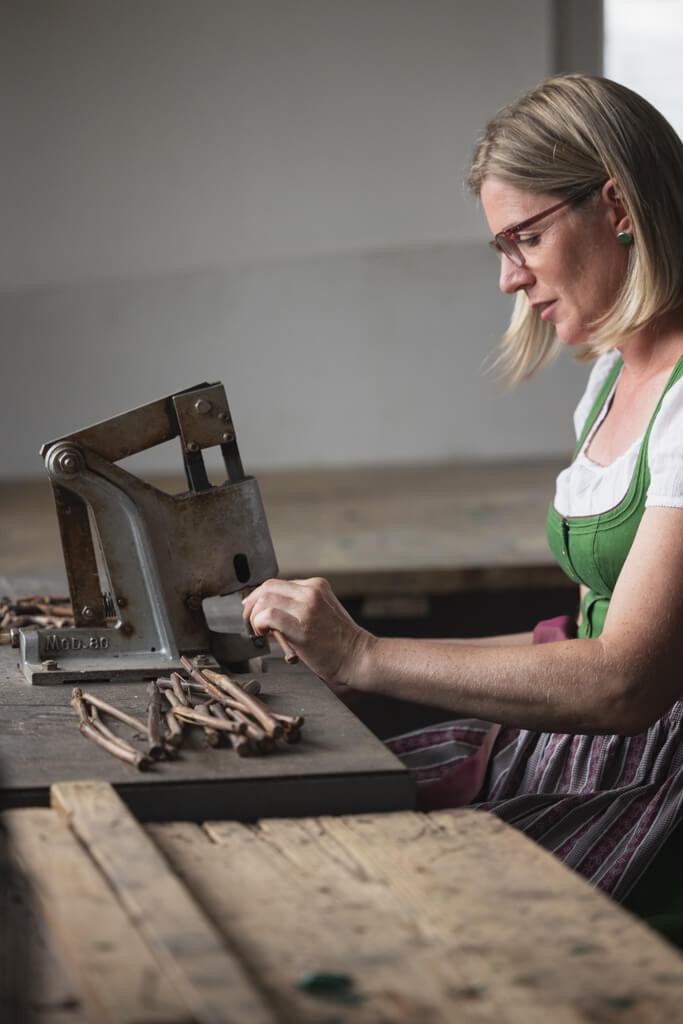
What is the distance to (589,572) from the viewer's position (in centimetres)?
191

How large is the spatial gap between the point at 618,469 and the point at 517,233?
40 cm

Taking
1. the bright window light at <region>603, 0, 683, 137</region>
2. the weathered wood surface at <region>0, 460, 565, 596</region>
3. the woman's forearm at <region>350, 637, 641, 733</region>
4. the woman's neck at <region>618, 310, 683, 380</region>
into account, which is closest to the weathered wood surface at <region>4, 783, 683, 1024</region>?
the woman's forearm at <region>350, 637, 641, 733</region>

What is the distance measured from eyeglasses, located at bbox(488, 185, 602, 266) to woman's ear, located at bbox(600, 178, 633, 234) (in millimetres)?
17

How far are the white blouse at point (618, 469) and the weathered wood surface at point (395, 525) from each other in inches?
Result: 57.2

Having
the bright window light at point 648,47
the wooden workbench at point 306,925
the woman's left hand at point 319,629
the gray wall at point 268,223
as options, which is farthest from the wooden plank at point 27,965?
the bright window light at point 648,47

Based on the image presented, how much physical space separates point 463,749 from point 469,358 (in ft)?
15.8

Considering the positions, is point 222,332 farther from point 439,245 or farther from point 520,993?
point 520,993

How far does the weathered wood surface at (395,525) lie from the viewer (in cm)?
362

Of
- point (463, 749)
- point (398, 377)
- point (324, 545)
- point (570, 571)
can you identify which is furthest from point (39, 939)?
point (398, 377)

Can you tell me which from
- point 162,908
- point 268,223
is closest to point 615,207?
point 162,908

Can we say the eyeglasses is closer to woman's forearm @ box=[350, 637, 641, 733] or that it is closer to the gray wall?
woman's forearm @ box=[350, 637, 641, 733]

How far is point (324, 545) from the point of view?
160 inches

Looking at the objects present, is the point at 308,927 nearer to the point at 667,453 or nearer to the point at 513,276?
the point at 667,453

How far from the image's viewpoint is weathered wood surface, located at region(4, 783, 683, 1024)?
896 millimetres
